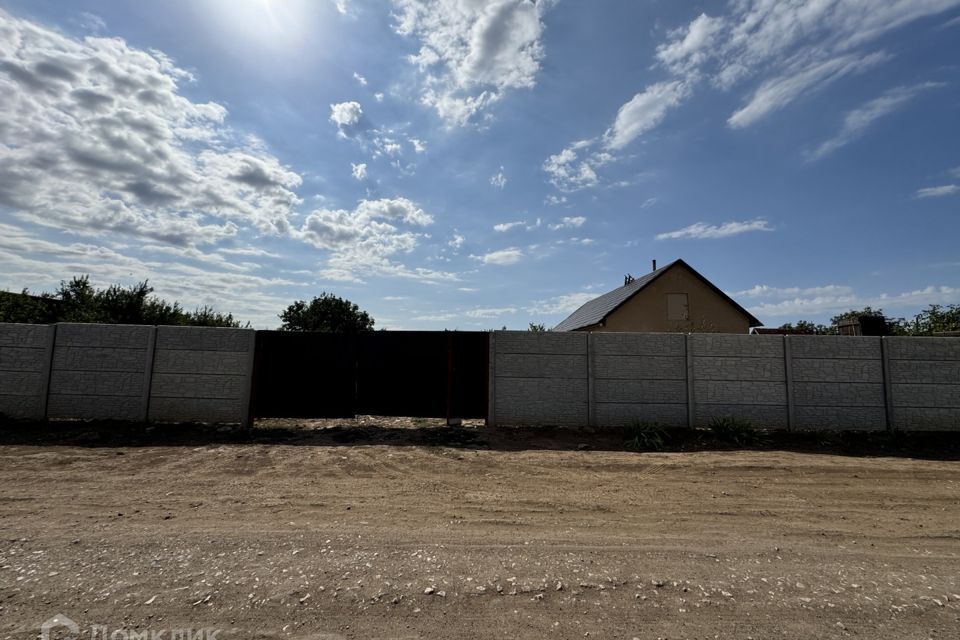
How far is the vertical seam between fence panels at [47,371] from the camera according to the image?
9477mm

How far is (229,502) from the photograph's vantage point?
5.21 meters

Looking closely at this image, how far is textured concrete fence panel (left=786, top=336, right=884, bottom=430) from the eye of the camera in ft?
31.2

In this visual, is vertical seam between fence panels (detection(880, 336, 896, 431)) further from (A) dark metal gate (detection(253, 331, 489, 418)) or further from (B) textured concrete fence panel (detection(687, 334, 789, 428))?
(A) dark metal gate (detection(253, 331, 489, 418))

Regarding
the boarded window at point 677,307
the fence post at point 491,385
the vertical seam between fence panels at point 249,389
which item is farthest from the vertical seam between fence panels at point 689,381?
the boarded window at point 677,307

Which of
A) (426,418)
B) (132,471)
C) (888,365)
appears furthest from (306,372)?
(888,365)

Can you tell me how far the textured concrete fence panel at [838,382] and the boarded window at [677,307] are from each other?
13855 millimetres

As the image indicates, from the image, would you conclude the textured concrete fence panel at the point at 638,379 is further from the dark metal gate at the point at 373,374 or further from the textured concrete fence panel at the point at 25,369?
the textured concrete fence panel at the point at 25,369

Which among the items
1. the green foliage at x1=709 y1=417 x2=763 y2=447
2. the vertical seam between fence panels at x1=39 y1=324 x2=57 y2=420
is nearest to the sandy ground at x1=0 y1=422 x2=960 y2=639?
the green foliage at x1=709 y1=417 x2=763 y2=447

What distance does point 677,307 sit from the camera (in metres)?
23.5

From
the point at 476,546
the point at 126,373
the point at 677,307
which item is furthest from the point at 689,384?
the point at 677,307

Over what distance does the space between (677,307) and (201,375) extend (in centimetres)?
2186

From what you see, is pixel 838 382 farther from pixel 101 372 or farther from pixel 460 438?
pixel 101 372

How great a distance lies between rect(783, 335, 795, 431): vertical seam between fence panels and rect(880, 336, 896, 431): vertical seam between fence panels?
80.7 inches

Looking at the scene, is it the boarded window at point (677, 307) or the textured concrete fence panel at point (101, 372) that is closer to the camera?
the textured concrete fence panel at point (101, 372)
